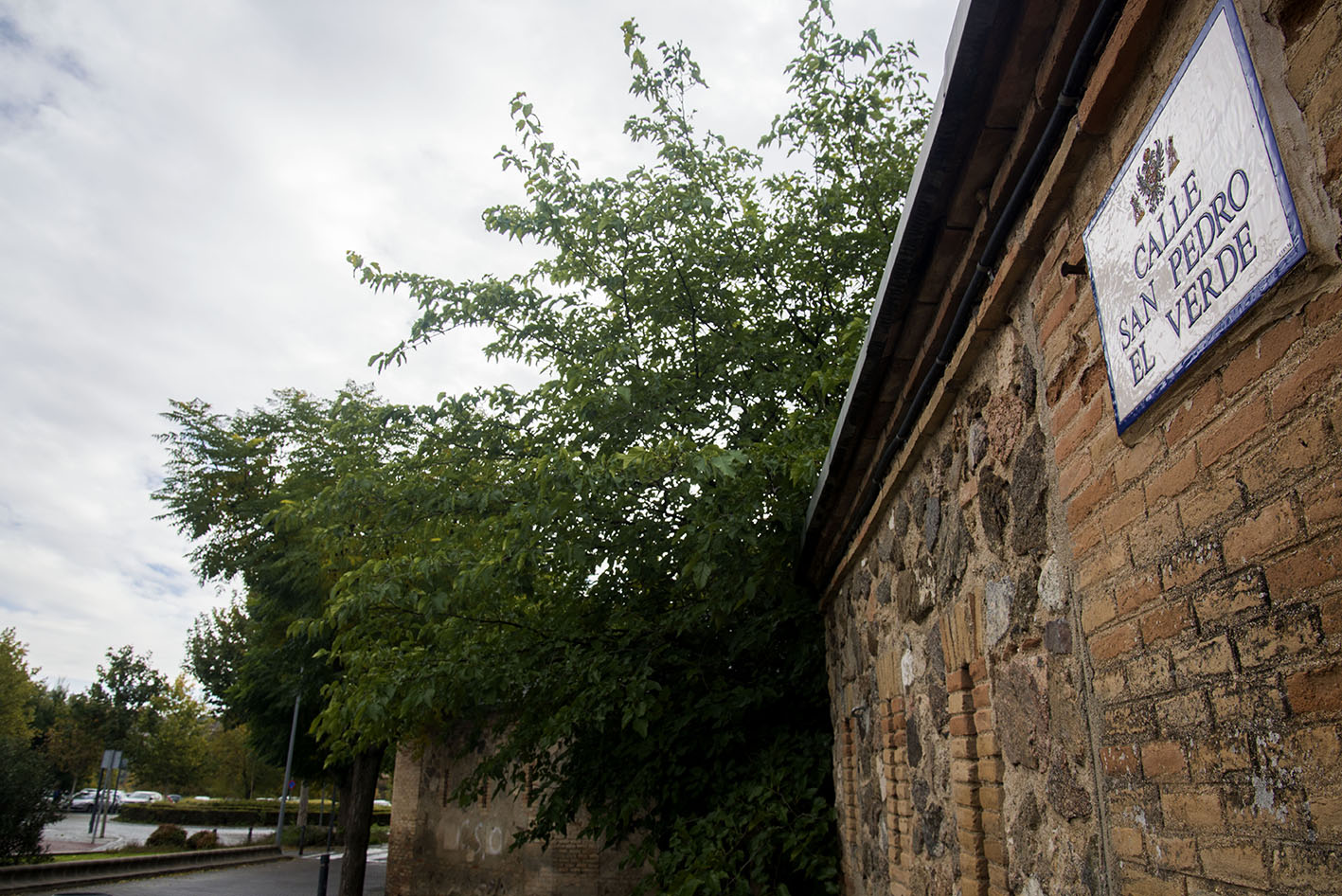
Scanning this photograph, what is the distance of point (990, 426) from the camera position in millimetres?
2225

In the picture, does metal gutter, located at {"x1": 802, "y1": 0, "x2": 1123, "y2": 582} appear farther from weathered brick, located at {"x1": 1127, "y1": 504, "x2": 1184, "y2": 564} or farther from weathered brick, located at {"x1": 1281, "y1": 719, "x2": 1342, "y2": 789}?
weathered brick, located at {"x1": 1281, "y1": 719, "x2": 1342, "y2": 789}

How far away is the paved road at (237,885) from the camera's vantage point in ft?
48.2

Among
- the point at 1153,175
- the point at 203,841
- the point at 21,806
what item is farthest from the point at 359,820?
the point at 1153,175

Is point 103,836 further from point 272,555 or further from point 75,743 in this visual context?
point 272,555

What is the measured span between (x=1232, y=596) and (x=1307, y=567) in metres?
0.15

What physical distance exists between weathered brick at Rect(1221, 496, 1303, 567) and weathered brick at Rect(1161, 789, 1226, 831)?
0.36m

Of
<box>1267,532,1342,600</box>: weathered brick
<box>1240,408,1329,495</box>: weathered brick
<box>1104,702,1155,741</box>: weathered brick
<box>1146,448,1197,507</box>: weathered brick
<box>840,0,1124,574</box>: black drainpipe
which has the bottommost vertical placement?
<box>1104,702,1155,741</box>: weathered brick

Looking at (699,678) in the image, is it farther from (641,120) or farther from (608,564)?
(641,120)

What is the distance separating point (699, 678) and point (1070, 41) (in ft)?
19.3

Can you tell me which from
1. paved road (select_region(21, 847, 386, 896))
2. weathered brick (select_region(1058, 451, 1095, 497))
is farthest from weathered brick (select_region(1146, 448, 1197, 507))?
paved road (select_region(21, 847, 386, 896))

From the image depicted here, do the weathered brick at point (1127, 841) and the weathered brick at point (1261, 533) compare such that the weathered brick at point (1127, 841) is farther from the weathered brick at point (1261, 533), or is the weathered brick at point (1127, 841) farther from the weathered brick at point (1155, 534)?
the weathered brick at point (1261, 533)

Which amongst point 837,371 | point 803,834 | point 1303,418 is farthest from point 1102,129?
point 803,834

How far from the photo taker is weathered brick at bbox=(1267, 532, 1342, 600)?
1.02 m

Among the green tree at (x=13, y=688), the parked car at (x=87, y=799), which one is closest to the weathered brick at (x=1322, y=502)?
the green tree at (x=13, y=688)
